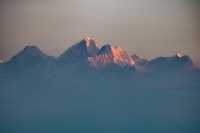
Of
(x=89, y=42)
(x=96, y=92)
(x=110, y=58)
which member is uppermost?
(x=89, y=42)

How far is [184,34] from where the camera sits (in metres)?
3.44

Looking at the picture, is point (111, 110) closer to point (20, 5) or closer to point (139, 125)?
point (139, 125)

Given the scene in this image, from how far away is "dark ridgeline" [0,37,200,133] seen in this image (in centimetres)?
316

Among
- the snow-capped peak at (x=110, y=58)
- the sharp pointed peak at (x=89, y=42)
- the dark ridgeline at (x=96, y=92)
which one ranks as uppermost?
the sharp pointed peak at (x=89, y=42)

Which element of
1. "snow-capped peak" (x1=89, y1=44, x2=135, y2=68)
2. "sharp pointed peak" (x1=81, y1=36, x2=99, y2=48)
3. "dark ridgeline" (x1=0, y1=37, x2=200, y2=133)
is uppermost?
"sharp pointed peak" (x1=81, y1=36, x2=99, y2=48)

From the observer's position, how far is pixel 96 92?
3.23 m

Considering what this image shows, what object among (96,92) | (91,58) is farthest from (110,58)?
(96,92)

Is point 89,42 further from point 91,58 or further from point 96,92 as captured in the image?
point 96,92

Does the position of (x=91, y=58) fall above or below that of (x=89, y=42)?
below

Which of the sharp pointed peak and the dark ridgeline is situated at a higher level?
the sharp pointed peak

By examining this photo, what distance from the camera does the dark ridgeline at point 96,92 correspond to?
3158mm

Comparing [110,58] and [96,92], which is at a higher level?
[110,58]

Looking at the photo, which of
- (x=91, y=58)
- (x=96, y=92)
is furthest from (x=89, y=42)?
(x=96, y=92)

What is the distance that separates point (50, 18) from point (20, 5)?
0.27m
